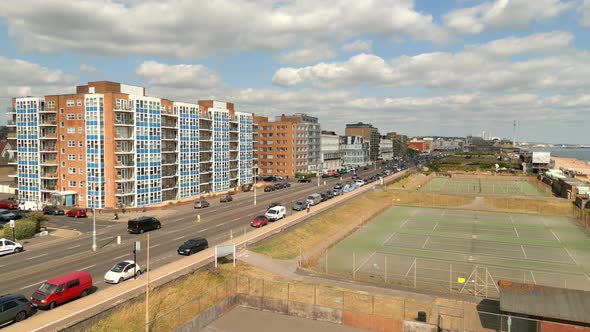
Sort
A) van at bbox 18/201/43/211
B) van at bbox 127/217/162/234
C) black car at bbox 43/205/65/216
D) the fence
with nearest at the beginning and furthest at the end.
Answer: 1. the fence
2. van at bbox 127/217/162/234
3. black car at bbox 43/205/65/216
4. van at bbox 18/201/43/211

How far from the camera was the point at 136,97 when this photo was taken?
245 feet

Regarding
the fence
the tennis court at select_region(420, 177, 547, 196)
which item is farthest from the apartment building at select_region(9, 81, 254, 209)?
the tennis court at select_region(420, 177, 547, 196)

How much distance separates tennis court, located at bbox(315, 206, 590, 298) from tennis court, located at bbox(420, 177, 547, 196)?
33.7 m

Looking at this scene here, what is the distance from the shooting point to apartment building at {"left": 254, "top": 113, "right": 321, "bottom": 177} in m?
144

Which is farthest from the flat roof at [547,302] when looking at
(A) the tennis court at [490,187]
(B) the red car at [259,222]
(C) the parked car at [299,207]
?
(A) the tennis court at [490,187]

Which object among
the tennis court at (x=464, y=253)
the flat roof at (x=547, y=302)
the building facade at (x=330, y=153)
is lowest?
the tennis court at (x=464, y=253)

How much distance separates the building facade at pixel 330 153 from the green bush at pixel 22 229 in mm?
116136

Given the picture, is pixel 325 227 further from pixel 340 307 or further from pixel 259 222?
pixel 340 307

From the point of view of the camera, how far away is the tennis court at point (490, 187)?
114m

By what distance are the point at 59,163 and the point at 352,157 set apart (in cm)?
13746

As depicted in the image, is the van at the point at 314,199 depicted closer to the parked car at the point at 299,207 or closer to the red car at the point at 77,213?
the parked car at the point at 299,207

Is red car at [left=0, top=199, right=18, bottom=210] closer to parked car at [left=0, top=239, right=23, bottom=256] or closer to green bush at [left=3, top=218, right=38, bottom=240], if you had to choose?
green bush at [left=3, top=218, right=38, bottom=240]

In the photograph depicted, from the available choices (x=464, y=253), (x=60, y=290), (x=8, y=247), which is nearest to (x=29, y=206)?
(x=8, y=247)

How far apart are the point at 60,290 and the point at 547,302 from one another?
106ft
